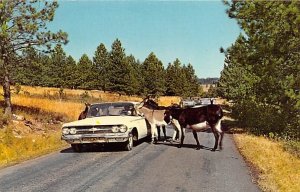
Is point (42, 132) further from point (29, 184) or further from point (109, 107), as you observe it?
point (29, 184)

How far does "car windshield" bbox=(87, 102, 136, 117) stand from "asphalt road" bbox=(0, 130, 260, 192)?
71.0 inches

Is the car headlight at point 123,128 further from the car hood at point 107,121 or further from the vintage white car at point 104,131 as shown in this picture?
the car hood at point 107,121

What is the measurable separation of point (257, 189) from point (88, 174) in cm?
394

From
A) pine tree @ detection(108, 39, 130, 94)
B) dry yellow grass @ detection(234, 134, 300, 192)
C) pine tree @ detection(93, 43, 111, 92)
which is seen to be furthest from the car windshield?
pine tree @ detection(93, 43, 111, 92)

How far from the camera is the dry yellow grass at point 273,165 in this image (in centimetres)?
820

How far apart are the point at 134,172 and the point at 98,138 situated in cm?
377

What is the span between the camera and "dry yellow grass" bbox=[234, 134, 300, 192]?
8.20 m

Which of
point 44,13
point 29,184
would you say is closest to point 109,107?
point 29,184

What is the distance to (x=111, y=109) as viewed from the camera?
15.0 meters

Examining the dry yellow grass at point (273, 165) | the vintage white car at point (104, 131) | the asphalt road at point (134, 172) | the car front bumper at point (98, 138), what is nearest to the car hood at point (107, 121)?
the vintage white car at point (104, 131)

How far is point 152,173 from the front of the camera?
9.34 m

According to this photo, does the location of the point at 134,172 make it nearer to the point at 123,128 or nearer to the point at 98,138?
the point at 123,128

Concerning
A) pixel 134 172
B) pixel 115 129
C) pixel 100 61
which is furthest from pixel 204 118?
pixel 100 61

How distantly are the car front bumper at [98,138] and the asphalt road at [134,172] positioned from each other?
1.41 feet
